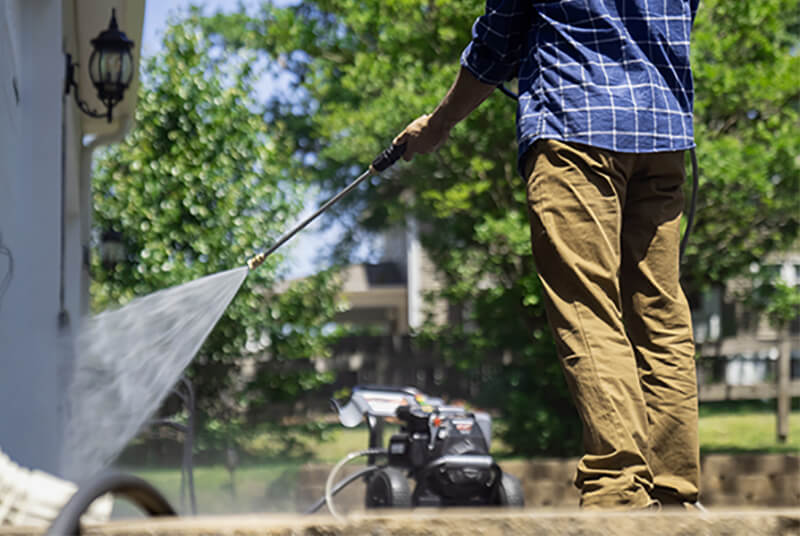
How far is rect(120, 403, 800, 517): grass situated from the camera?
29.8 ft

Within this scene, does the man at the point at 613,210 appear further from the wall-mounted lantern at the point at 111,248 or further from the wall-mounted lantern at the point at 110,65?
the wall-mounted lantern at the point at 111,248

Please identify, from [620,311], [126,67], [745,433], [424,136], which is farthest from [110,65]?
[745,433]

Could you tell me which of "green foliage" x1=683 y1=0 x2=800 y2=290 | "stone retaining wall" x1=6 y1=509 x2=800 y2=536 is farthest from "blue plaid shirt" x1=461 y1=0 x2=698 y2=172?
"green foliage" x1=683 y1=0 x2=800 y2=290

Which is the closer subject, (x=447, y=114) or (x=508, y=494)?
(x=447, y=114)

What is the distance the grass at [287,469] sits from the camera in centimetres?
909

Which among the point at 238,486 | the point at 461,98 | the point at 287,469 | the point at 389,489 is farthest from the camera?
the point at 287,469

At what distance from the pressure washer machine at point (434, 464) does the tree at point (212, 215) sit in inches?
255

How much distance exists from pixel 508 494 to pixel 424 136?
2.09 meters

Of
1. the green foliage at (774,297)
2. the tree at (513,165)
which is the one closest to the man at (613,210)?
the tree at (513,165)

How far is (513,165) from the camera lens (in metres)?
9.98

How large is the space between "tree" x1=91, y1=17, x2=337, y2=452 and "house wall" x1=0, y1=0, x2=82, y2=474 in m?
5.69

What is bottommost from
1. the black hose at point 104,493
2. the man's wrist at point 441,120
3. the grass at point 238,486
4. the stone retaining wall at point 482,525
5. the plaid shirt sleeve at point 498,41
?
the grass at point 238,486

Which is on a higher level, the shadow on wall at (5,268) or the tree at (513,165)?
the tree at (513,165)

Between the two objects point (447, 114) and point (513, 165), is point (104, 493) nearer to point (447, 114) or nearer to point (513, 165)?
point (447, 114)
